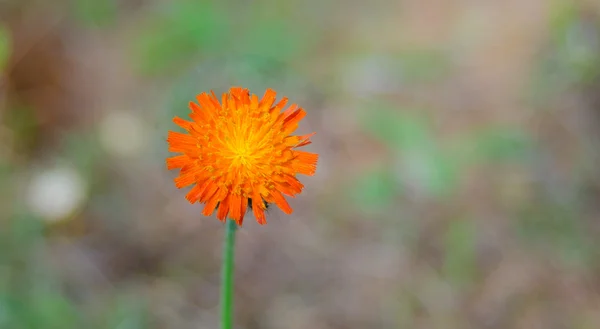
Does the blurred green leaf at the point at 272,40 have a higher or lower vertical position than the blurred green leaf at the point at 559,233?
higher

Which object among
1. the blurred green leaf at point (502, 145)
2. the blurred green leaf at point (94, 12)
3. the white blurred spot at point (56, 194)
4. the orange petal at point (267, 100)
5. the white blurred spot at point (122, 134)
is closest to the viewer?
the orange petal at point (267, 100)

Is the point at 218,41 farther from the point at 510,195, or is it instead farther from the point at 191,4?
the point at 510,195

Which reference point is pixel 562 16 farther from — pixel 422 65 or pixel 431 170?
pixel 431 170

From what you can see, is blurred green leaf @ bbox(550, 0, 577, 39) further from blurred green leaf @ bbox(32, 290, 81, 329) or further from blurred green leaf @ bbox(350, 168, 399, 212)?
blurred green leaf @ bbox(32, 290, 81, 329)

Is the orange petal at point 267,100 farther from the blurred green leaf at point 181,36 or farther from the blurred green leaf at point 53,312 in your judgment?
the blurred green leaf at point 181,36

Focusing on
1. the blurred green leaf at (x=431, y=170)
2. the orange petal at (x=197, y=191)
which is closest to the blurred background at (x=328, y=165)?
the blurred green leaf at (x=431, y=170)

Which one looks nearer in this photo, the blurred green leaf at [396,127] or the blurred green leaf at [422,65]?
the blurred green leaf at [396,127]

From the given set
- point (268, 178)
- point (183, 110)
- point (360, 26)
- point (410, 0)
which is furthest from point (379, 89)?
point (268, 178)

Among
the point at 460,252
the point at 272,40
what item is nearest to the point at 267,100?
the point at 460,252
